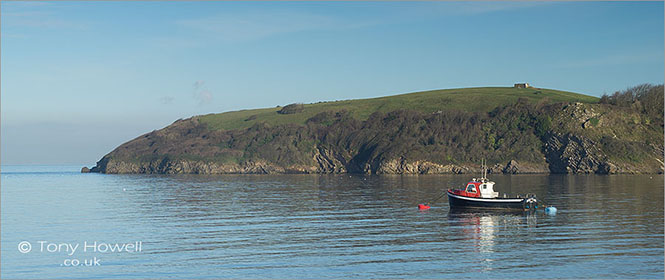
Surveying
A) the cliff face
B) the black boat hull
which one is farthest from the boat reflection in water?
the cliff face

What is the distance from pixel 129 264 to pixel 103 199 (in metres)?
54.4

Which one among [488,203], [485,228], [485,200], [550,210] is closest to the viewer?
[485,228]

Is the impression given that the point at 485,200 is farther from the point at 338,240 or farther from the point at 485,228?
the point at 338,240

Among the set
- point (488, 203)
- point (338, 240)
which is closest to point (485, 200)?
point (488, 203)

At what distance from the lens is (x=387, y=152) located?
18550 centimetres

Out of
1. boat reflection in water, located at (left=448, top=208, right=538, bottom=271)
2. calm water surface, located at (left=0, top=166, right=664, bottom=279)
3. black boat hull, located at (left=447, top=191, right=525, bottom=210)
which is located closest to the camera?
calm water surface, located at (left=0, top=166, right=664, bottom=279)

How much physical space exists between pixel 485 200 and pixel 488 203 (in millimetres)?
484

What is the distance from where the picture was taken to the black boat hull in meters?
64.6

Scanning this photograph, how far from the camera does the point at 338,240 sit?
45.0 m

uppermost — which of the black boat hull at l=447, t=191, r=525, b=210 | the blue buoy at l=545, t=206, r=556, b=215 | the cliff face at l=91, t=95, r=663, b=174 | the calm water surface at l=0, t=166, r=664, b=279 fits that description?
the cliff face at l=91, t=95, r=663, b=174

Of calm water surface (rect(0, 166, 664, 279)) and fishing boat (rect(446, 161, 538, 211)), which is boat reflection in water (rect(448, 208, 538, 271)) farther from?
fishing boat (rect(446, 161, 538, 211))

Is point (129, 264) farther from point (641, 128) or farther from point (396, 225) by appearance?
point (641, 128)

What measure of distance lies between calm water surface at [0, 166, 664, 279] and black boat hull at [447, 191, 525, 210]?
225cm

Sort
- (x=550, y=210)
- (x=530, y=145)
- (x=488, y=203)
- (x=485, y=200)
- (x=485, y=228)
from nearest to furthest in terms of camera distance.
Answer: (x=485, y=228) → (x=550, y=210) → (x=485, y=200) → (x=488, y=203) → (x=530, y=145)
